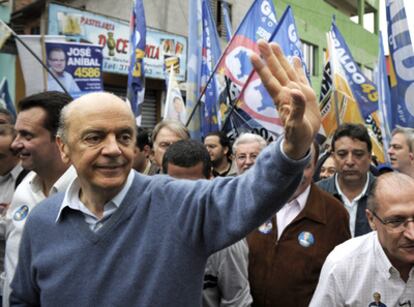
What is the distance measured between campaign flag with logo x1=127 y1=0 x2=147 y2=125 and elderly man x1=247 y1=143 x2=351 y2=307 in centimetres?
467

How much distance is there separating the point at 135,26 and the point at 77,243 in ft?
22.1

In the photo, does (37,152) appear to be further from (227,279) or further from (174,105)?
Answer: (174,105)

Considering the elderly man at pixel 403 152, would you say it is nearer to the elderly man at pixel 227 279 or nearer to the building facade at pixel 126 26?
the elderly man at pixel 227 279

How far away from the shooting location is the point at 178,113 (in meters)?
7.66

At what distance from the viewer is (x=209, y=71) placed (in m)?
8.09

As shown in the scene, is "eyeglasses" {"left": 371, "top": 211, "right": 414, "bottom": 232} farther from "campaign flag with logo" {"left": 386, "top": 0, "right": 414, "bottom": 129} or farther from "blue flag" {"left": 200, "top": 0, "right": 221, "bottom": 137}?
"blue flag" {"left": 200, "top": 0, "right": 221, "bottom": 137}

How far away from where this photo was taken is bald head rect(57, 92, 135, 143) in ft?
6.05

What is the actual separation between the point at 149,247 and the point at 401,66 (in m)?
4.79

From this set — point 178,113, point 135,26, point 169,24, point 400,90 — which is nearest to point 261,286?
point 400,90

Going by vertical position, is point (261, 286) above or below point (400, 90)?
below

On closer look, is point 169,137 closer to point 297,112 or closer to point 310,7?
point 297,112

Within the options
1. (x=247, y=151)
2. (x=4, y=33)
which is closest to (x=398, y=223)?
(x=247, y=151)

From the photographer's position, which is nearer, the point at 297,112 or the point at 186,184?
the point at 297,112

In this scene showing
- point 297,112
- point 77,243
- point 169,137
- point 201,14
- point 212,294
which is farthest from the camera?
point 201,14
